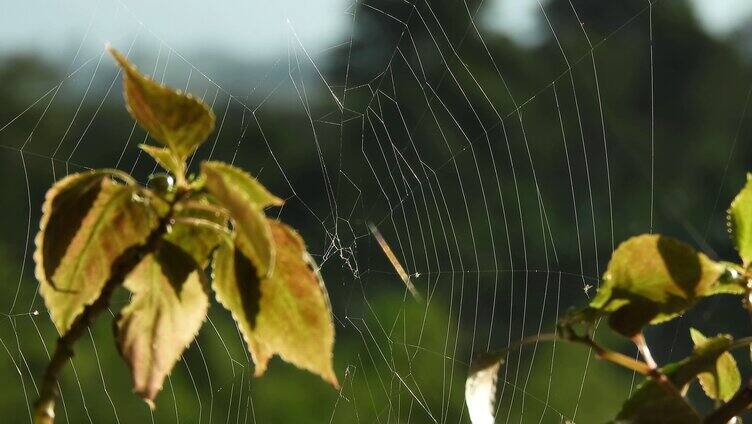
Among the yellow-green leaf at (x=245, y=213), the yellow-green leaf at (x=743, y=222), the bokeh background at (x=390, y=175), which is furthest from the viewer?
the bokeh background at (x=390, y=175)

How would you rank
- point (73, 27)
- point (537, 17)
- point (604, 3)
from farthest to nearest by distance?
point (604, 3)
point (537, 17)
point (73, 27)

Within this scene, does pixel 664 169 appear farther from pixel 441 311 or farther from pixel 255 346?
pixel 255 346

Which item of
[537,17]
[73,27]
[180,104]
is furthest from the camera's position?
[537,17]

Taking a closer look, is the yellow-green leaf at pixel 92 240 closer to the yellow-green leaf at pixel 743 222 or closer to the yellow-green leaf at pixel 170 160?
the yellow-green leaf at pixel 170 160

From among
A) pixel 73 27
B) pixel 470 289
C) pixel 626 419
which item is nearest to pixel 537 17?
pixel 470 289

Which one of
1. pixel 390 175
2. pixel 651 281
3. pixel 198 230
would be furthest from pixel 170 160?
pixel 390 175

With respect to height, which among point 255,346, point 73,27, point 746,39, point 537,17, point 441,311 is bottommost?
point 441,311

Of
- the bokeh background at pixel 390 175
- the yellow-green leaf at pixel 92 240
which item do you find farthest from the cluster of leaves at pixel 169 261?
the bokeh background at pixel 390 175

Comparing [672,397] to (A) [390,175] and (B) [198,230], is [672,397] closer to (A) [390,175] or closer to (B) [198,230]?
(B) [198,230]
